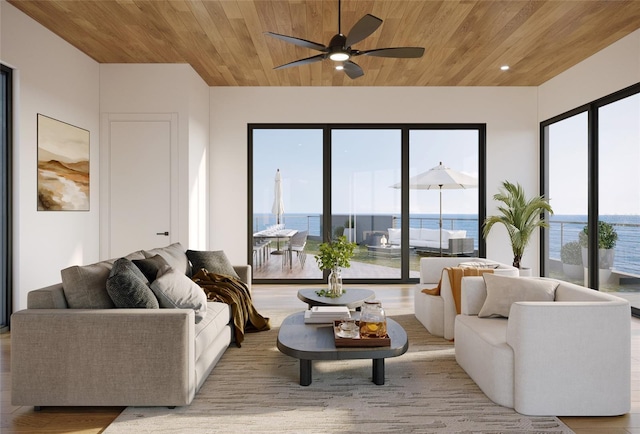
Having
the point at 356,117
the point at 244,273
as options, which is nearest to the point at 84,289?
the point at 244,273

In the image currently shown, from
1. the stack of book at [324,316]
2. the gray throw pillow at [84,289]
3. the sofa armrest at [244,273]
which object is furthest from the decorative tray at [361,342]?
the sofa armrest at [244,273]

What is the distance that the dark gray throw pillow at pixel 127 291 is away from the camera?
106 inches

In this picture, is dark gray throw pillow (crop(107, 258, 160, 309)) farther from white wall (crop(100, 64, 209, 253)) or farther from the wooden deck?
the wooden deck

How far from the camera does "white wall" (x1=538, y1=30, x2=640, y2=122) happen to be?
488cm

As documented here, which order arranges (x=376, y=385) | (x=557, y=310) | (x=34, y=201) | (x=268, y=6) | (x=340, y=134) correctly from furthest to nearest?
(x=340, y=134) → (x=34, y=201) → (x=268, y=6) → (x=376, y=385) → (x=557, y=310)

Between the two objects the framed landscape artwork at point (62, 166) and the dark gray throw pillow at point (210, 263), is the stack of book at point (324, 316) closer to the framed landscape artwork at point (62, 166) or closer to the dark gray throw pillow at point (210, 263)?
the dark gray throw pillow at point (210, 263)

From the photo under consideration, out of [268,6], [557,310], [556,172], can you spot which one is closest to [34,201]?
[268,6]

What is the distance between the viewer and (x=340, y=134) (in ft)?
23.2

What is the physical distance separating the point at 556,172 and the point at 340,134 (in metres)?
3.26

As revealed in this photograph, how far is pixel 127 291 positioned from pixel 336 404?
143cm

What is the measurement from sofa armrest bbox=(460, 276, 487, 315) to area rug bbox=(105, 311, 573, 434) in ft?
1.43

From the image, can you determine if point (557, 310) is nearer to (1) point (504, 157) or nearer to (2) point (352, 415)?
(2) point (352, 415)

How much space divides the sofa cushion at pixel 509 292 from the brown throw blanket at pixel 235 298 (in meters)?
1.99

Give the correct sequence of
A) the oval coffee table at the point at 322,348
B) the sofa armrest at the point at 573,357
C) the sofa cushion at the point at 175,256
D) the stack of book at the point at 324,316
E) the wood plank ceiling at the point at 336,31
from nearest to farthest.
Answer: the sofa armrest at the point at 573,357, the oval coffee table at the point at 322,348, the stack of book at the point at 324,316, the sofa cushion at the point at 175,256, the wood plank ceiling at the point at 336,31
